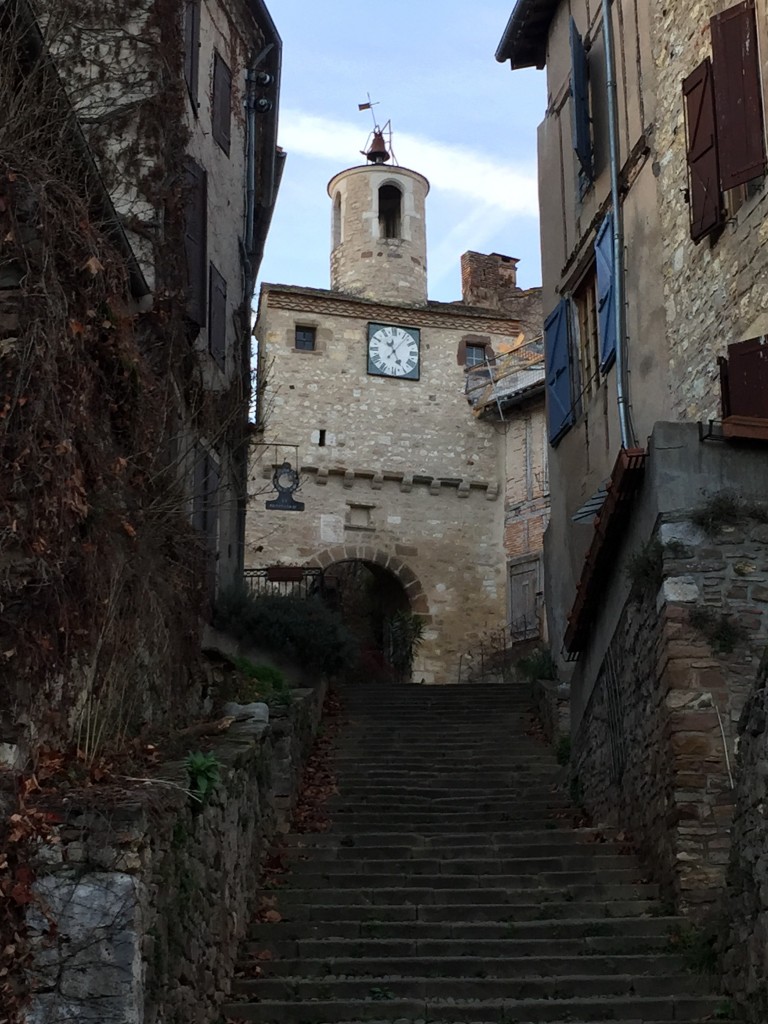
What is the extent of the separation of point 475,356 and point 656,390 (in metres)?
15.1

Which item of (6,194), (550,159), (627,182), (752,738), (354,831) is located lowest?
(354,831)

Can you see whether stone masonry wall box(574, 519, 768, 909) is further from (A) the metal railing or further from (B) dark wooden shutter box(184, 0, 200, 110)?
(A) the metal railing

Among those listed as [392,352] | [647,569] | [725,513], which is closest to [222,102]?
[647,569]

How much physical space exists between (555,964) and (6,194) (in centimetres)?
572

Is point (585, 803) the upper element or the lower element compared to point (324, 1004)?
upper

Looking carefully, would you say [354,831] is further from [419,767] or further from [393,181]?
[393,181]

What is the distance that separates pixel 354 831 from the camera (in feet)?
34.3

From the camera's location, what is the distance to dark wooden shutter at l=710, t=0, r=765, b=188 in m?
9.77

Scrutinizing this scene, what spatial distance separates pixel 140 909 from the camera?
532 cm

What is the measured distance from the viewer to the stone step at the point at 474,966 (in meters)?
7.66

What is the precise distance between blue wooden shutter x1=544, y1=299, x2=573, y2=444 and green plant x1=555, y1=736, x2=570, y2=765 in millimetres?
3460

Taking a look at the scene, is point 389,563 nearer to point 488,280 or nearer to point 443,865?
point 488,280

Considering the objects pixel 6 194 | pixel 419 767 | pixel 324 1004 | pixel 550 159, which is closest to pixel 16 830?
pixel 324 1004

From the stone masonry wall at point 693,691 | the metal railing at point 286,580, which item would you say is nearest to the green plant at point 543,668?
the metal railing at point 286,580
